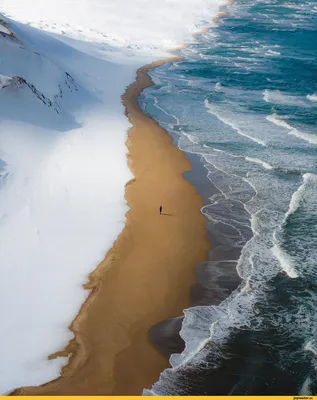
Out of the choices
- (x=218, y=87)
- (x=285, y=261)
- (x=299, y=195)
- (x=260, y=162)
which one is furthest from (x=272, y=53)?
(x=285, y=261)

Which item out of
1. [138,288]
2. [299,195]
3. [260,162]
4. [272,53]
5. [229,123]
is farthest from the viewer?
[272,53]

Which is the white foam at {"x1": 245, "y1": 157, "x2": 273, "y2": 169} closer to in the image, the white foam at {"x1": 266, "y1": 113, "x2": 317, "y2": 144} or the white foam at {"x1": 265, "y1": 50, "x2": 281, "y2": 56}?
the white foam at {"x1": 266, "y1": 113, "x2": 317, "y2": 144}

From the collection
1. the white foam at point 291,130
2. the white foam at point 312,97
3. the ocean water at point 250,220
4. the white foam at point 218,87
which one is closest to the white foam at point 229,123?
the ocean water at point 250,220

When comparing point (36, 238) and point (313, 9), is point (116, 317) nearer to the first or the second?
point (36, 238)

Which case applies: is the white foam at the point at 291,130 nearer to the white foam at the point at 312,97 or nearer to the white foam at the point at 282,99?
the white foam at the point at 282,99

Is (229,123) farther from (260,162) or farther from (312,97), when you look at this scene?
(312,97)

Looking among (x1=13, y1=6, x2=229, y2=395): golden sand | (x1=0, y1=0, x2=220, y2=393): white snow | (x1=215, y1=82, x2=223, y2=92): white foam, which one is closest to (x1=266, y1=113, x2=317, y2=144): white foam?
(x1=215, y1=82, x2=223, y2=92): white foam
